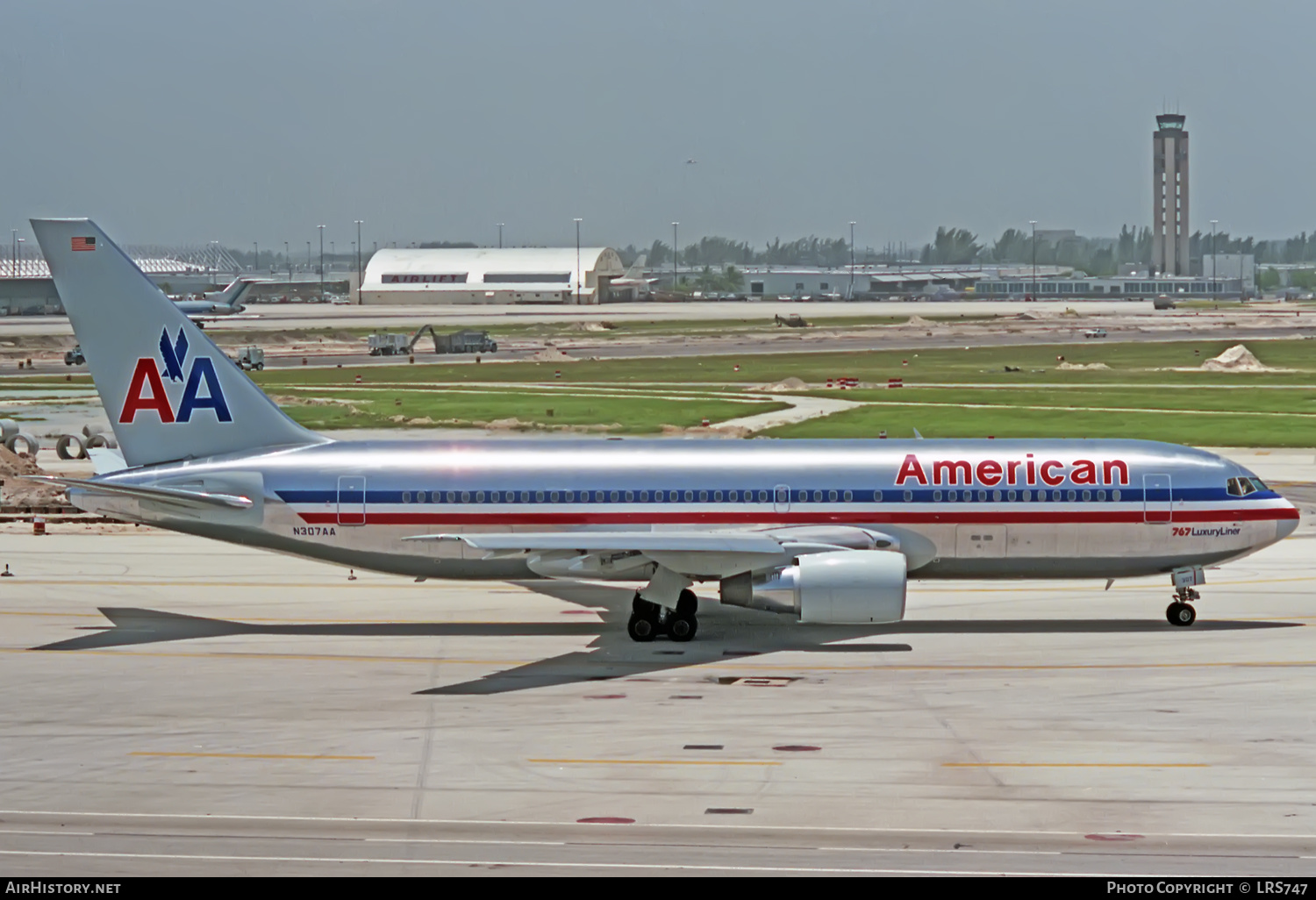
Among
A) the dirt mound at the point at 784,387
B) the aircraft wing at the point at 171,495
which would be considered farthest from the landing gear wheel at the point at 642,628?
the dirt mound at the point at 784,387

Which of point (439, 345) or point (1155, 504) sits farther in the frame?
point (439, 345)

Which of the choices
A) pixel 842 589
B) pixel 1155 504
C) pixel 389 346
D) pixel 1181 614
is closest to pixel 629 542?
pixel 842 589

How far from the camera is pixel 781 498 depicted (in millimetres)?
38469

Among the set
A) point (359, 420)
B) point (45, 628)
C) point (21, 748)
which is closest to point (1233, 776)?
point (21, 748)

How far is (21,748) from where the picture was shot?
91.5ft

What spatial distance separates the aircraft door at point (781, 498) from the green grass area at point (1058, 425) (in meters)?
37.1

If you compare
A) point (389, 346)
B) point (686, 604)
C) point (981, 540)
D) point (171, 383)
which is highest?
point (171, 383)

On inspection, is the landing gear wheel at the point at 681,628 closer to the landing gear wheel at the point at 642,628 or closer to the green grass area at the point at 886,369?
the landing gear wheel at the point at 642,628

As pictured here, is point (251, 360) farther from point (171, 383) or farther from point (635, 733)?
point (635, 733)

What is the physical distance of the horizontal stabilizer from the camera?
1356 inches

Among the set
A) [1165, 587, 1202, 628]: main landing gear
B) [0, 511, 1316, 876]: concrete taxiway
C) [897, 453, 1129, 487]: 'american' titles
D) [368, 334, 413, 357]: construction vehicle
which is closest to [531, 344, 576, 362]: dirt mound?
[368, 334, 413, 357]: construction vehicle

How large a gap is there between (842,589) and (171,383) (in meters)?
17.1

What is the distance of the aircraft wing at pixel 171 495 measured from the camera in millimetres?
37344
